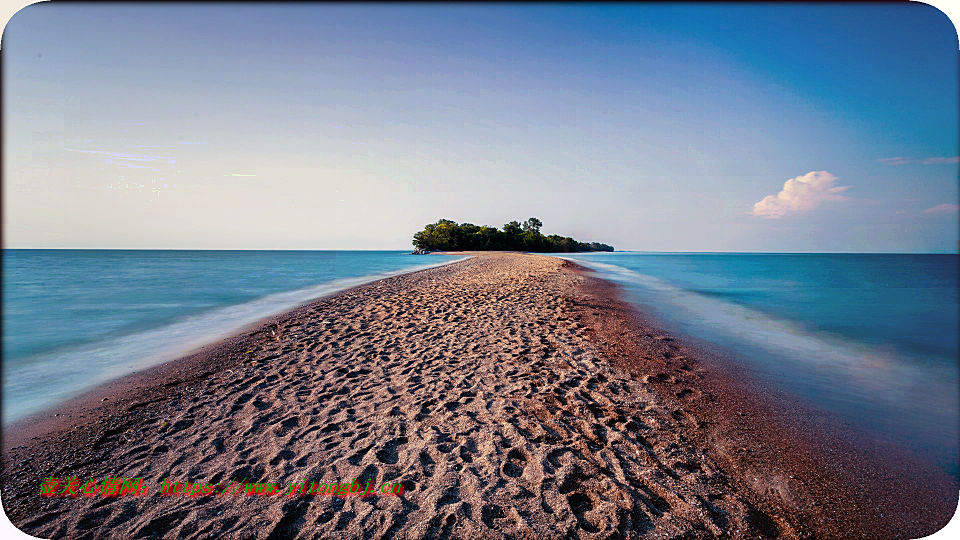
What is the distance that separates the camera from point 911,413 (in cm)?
513

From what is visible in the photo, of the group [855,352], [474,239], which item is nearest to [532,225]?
[474,239]

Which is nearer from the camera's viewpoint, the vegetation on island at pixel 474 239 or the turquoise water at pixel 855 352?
the turquoise water at pixel 855 352

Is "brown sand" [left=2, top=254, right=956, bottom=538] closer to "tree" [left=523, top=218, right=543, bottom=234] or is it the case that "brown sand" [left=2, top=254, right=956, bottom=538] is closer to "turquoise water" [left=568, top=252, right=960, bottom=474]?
"turquoise water" [left=568, top=252, right=960, bottom=474]

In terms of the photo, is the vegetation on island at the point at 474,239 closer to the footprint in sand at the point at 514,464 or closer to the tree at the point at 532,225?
the tree at the point at 532,225

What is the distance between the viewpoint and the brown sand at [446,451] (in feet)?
8.49

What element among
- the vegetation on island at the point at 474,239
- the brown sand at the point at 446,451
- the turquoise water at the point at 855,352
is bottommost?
the turquoise water at the point at 855,352

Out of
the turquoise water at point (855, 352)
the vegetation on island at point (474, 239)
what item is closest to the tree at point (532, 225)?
the vegetation on island at point (474, 239)

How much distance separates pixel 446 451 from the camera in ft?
11.0

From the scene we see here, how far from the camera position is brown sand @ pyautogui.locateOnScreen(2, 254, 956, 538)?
2.59 metres

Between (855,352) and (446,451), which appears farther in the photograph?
(855,352)

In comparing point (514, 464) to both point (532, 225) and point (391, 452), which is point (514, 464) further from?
point (532, 225)

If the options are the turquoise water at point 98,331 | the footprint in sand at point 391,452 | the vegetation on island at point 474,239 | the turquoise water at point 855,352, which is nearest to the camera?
the footprint in sand at point 391,452

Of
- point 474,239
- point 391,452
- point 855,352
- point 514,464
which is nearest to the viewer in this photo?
point 514,464

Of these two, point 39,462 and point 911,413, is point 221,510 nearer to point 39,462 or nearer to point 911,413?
point 39,462
